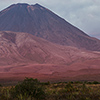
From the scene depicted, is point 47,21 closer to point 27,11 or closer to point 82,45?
point 27,11

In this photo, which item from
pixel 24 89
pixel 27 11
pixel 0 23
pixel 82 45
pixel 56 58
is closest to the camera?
pixel 24 89

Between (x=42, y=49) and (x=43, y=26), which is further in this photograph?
(x=43, y=26)

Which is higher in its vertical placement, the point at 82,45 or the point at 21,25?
the point at 21,25

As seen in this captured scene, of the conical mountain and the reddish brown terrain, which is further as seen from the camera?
the conical mountain

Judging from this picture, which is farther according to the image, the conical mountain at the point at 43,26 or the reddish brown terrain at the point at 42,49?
the conical mountain at the point at 43,26

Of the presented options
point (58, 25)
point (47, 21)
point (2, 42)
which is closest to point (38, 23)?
point (47, 21)
